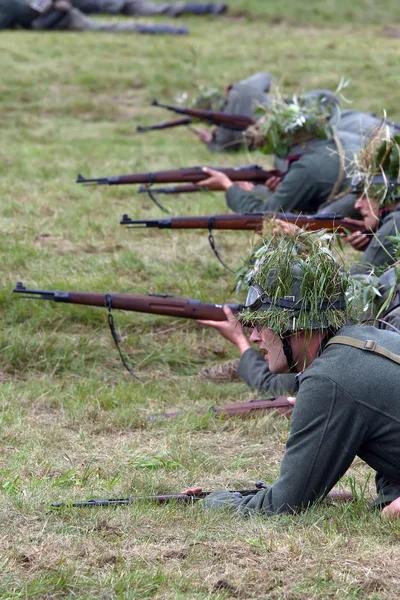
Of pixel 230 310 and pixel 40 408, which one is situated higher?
pixel 230 310

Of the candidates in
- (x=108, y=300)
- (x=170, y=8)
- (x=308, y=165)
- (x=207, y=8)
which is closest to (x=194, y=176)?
(x=308, y=165)

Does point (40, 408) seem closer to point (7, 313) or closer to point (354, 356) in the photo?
point (7, 313)

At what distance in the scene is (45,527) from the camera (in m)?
4.00

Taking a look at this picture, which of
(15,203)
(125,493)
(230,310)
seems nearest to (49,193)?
(15,203)

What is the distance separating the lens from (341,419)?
12.2 ft

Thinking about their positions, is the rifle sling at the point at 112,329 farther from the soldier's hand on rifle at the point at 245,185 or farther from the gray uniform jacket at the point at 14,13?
the gray uniform jacket at the point at 14,13

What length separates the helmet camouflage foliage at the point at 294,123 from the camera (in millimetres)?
8555

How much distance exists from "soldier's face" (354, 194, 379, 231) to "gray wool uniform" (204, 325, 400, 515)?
3.12m

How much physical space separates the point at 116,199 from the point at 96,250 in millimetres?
1718

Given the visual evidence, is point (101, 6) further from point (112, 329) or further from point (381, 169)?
point (112, 329)

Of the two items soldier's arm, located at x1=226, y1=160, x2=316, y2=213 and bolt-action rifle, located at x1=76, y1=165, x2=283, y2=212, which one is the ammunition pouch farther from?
soldier's arm, located at x1=226, y1=160, x2=316, y2=213

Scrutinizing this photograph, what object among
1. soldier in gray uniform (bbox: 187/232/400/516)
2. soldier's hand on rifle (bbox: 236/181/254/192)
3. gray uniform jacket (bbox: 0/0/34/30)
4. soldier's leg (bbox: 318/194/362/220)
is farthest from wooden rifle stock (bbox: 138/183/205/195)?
gray uniform jacket (bbox: 0/0/34/30)

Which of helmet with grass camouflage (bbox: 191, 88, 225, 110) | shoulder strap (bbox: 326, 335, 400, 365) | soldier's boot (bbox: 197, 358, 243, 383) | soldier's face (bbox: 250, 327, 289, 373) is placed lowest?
helmet with grass camouflage (bbox: 191, 88, 225, 110)

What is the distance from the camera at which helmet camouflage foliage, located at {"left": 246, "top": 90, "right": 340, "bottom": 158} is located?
28.1 ft
